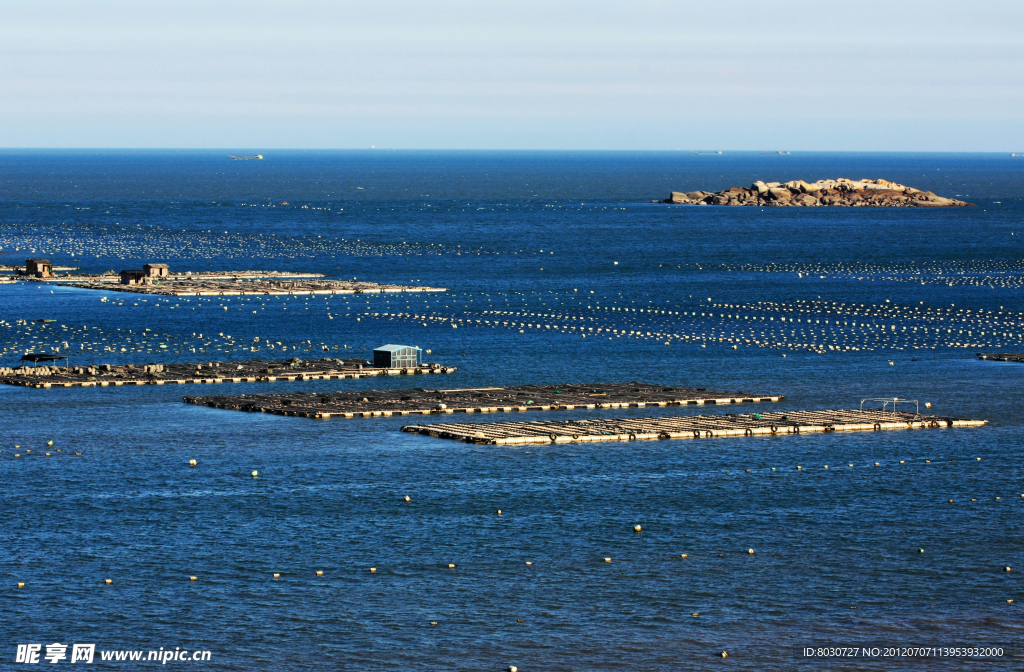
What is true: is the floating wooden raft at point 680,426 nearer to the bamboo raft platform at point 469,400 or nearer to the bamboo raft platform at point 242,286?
the bamboo raft platform at point 469,400

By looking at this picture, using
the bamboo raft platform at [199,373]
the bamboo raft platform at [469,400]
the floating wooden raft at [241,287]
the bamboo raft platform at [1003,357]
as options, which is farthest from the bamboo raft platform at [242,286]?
the bamboo raft platform at [1003,357]

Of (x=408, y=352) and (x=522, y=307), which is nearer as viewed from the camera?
(x=408, y=352)

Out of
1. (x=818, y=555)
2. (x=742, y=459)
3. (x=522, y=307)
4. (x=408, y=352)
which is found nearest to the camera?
(x=818, y=555)

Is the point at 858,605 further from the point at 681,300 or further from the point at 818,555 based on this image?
the point at 681,300

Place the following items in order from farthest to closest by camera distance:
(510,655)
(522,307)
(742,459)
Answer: (522,307), (742,459), (510,655)

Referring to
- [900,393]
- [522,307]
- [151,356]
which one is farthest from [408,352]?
[522,307]

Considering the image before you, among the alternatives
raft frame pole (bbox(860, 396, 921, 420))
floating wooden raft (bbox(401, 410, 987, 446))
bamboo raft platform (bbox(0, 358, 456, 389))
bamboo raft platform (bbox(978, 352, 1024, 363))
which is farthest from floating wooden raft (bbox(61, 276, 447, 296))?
floating wooden raft (bbox(401, 410, 987, 446))

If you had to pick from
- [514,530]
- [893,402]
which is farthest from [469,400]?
[514,530]
